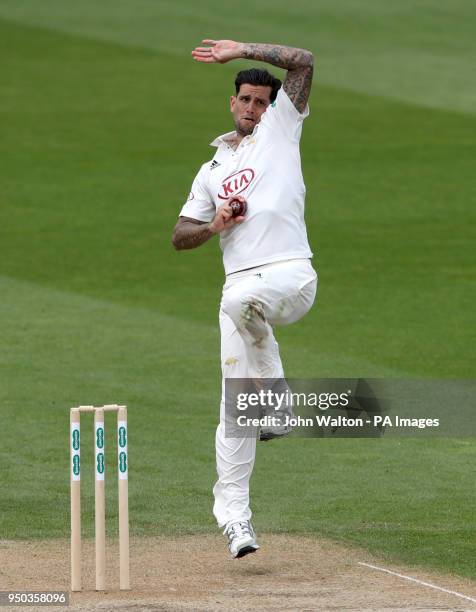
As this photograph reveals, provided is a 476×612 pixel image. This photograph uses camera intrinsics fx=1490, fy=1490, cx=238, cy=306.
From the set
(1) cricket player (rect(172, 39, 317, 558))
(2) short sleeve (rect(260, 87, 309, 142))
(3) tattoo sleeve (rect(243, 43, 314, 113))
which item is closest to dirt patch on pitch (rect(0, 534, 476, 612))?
(1) cricket player (rect(172, 39, 317, 558))

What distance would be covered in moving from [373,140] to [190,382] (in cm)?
1200

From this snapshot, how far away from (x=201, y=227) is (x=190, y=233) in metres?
0.11

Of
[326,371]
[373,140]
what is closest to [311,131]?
[373,140]

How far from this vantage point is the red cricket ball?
770cm

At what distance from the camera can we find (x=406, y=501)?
31.0ft

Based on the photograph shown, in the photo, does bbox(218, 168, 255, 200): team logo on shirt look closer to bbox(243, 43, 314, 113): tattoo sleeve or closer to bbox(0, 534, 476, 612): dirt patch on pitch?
bbox(243, 43, 314, 113): tattoo sleeve

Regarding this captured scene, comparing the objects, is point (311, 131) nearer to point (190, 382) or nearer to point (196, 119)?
point (196, 119)

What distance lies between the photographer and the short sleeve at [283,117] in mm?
7848

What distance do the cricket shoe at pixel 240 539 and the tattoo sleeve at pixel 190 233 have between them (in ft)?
4.95

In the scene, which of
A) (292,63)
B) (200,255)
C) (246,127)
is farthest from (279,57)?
(200,255)

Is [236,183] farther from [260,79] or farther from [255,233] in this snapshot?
[260,79]

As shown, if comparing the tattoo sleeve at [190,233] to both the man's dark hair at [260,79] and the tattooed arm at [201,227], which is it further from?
the man's dark hair at [260,79]

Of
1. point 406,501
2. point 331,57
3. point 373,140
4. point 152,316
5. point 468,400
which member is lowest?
point 406,501

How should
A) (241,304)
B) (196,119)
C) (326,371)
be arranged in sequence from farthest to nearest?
(196,119)
(326,371)
(241,304)
